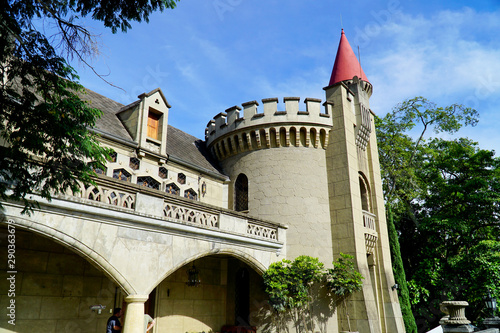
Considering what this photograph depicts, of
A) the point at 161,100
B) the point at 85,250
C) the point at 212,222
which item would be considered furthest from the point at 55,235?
the point at 161,100

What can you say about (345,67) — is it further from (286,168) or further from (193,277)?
(193,277)

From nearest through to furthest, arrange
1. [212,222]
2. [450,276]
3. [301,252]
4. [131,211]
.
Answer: [131,211], [212,222], [301,252], [450,276]

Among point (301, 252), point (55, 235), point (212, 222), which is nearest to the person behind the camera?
point (55, 235)

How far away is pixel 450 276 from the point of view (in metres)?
21.2

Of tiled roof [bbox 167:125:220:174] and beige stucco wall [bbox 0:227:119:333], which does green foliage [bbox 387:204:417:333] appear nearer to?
tiled roof [bbox 167:125:220:174]

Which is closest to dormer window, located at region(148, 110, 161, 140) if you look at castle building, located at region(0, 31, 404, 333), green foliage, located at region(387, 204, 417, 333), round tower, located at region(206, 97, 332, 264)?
castle building, located at region(0, 31, 404, 333)

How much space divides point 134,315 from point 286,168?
9004 mm

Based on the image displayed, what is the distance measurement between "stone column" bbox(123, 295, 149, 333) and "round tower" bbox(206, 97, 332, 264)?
731cm

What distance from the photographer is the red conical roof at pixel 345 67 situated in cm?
2306

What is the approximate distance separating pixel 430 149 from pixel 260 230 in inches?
746

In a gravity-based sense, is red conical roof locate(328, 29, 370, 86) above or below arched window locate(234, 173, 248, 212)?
above

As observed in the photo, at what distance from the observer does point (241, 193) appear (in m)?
16.8

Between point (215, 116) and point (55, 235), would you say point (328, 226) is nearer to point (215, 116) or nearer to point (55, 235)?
point (215, 116)

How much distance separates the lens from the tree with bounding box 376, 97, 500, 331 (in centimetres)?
2080
